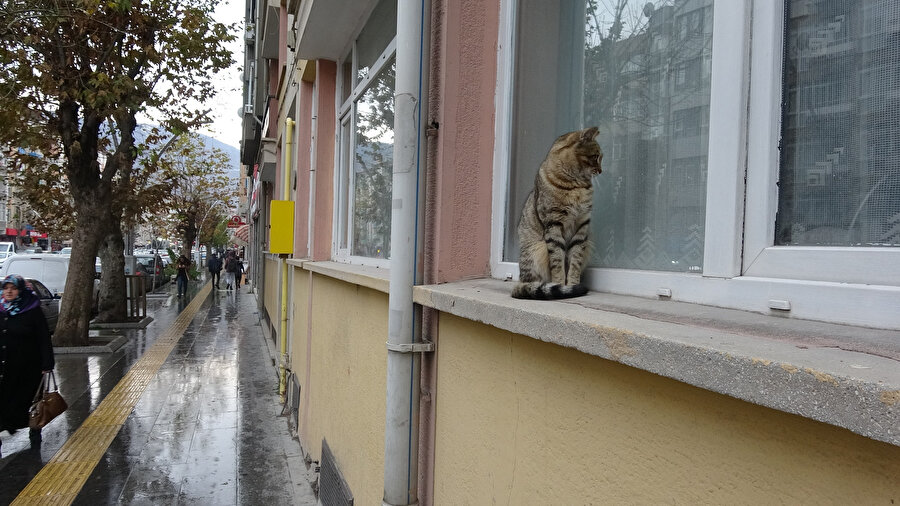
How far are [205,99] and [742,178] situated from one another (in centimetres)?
1528

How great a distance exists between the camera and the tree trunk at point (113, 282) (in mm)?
15297

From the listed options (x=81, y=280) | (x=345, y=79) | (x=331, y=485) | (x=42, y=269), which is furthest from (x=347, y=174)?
(x=42, y=269)

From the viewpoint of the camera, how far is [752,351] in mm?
1016

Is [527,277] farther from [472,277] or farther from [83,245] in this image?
[83,245]

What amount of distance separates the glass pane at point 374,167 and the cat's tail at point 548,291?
211 centimetres

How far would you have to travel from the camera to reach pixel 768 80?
142cm

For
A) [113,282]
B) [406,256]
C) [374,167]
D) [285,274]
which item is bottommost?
[113,282]

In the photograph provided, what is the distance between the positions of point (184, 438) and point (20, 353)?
200 cm

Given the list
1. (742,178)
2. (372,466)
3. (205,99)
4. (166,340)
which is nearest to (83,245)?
(166,340)

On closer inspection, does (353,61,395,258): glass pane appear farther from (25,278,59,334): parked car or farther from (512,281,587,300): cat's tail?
(25,278,59,334): parked car

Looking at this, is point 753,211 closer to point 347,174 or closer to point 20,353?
point 347,174

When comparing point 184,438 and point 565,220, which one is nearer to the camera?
point 565,220

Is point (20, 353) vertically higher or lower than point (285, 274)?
lower

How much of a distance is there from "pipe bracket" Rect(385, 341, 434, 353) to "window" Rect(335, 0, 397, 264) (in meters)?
1.61
